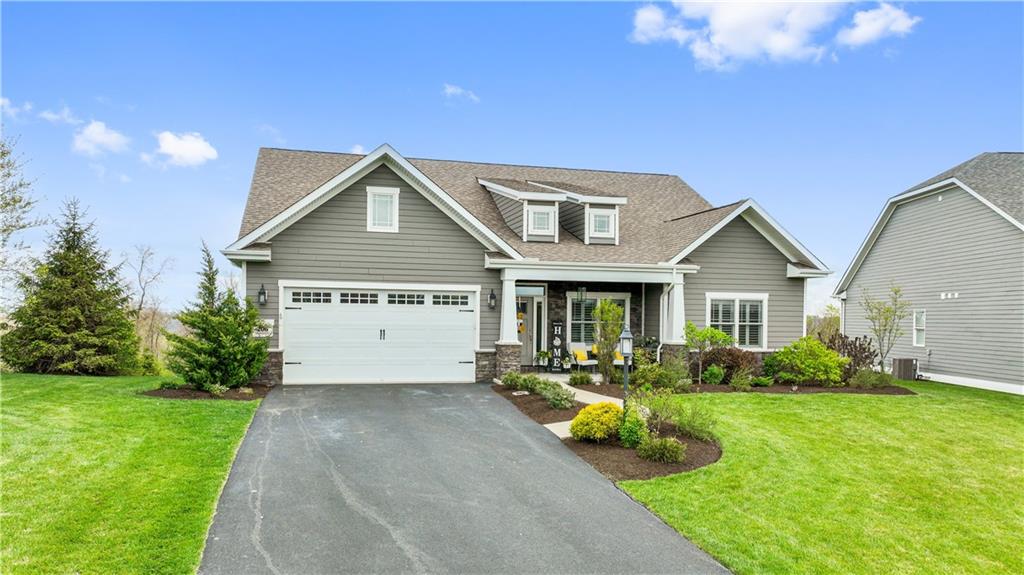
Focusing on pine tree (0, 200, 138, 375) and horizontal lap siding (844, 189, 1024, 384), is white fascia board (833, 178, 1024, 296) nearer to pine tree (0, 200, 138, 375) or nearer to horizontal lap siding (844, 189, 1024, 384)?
horizontal lap siding (844, 189, 1024, 384)

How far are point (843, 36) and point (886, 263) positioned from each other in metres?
9.31

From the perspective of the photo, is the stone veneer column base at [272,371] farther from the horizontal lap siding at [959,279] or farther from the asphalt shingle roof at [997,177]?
the asphalt shingle roof at [997,177]

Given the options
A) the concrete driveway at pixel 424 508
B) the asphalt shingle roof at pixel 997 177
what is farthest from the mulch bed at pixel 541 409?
the asphalt shingle roof at pixel 997 177

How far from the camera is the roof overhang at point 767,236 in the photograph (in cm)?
1630

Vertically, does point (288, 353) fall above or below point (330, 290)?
below

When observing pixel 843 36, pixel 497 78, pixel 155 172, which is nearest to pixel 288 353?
pixel 155 172

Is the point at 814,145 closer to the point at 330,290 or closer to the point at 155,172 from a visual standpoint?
the point at 330,290

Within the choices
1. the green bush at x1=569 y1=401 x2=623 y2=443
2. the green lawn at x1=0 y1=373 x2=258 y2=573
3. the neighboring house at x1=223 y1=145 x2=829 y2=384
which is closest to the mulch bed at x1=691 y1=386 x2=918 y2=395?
the neighboring house at x1=223 y1=145 x2=829 y2=384

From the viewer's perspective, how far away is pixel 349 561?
4.95 metres

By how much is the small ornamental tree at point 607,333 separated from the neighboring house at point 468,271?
2099mm

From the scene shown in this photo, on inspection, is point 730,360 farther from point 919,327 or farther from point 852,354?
point 919,327

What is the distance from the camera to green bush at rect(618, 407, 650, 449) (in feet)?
27.6

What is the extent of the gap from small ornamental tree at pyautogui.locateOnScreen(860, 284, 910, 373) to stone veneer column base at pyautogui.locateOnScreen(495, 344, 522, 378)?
403 inches

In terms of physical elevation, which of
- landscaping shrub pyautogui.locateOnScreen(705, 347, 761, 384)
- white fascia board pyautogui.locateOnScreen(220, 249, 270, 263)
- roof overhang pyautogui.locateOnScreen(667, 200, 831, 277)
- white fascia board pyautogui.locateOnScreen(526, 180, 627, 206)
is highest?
white fascia board pyautogui.locateOnScreen(526, 180, 627, 206)
